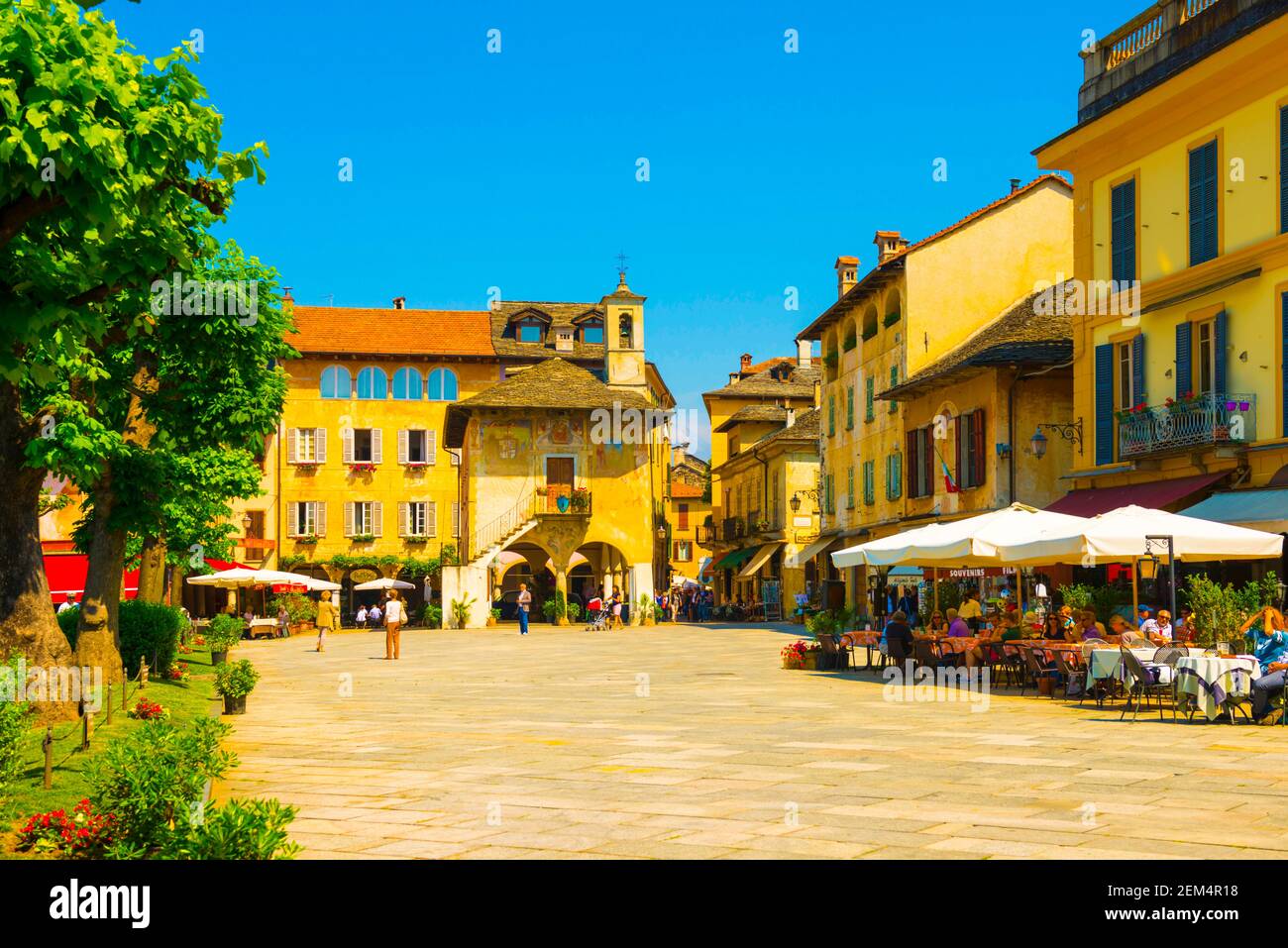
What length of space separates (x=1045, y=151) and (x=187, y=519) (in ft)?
63.6

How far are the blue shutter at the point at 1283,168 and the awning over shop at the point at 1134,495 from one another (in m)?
4.31

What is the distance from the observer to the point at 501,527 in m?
53.2

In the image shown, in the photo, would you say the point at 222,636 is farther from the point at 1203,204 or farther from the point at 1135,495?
the point at 1203,204

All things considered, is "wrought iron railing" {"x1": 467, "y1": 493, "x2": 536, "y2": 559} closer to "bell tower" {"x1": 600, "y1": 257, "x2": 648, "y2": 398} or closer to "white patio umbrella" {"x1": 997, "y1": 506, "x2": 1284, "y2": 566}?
"bell tower" {"x1": 600, "y1": 257, "x2": 648, "y2": 398}

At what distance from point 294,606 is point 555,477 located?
Answer: 450 inches

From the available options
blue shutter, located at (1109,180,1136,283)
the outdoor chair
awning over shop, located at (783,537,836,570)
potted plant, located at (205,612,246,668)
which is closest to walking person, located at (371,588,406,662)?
potted plant, located at (205,612,246,668)

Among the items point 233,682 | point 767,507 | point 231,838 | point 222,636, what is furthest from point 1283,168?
point 767,507

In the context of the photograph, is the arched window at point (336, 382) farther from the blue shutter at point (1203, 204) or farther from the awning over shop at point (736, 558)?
the blue shutter at point (1203, 204)

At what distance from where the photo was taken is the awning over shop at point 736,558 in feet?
217

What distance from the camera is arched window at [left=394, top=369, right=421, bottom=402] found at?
6209 centimetres

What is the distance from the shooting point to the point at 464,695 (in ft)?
67.4

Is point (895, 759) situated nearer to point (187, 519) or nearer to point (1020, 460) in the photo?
point (187, 519)

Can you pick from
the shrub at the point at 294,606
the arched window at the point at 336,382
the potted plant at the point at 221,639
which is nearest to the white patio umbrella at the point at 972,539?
the potted plant at the point at 221,639

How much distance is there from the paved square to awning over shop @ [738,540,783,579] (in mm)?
40176
